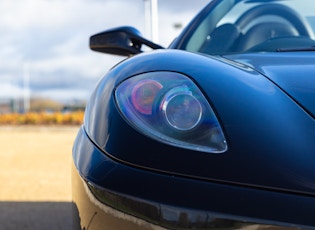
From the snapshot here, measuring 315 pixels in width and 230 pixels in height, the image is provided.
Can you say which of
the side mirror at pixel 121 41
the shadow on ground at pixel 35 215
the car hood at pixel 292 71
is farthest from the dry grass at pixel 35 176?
the car hood at pixel 292 71

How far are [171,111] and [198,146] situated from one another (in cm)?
13

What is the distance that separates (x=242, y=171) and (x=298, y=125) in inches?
7.8

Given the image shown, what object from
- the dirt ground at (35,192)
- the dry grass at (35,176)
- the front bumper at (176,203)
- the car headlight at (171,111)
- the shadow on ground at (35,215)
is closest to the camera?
A: the front bumper at (176,203)

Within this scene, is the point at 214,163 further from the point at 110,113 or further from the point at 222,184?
the point at 110,113

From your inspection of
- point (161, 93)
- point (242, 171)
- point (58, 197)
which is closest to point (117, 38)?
point (161, 93)

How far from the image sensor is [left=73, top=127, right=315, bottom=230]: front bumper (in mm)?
906

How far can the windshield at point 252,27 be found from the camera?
6.80ft

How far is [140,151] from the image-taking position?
106cm

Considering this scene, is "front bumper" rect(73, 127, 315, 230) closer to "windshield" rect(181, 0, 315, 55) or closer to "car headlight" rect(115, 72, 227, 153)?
"car headlight" rect(115, 72, 227, 153)

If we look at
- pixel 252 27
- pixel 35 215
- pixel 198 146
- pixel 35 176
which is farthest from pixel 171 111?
pixel 35 176

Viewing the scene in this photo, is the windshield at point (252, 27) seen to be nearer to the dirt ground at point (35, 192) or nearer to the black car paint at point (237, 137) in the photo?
the black car paint at point (237, 137)

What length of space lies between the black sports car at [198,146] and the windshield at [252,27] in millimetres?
661

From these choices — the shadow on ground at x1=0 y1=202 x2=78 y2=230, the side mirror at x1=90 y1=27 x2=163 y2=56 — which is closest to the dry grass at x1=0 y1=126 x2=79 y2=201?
the shadow on ground at x1=0 y1=202 x2=78 y2=230

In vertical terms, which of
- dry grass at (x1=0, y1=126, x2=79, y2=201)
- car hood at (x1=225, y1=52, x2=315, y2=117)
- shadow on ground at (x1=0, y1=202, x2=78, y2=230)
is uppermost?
car hood at (x1=225, y1=52, x2=315, y2=117)
